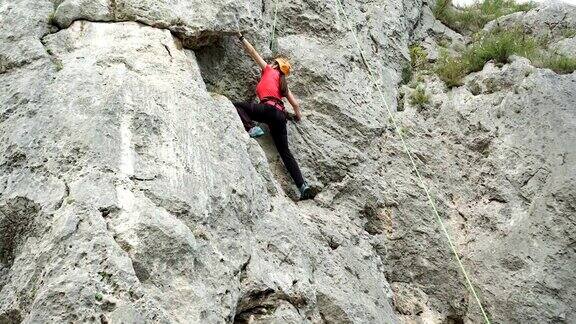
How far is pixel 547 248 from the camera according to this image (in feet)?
28.9

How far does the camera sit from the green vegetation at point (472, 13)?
46.9ft

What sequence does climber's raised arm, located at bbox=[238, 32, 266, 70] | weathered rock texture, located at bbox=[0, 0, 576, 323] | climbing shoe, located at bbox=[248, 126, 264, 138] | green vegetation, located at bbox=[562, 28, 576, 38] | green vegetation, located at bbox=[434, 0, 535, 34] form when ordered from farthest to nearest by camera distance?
green vegetation, located at bbox=[434, 0, 535, 34], green vegetation, located at bbox=[562, 28, 576, 38], climber's raised arm, located at bbox=[238, 32, 266, 70], climbing shoe, located at bbox=[248, 126, 264, 138], weathered rock texture, located at bbox=[0, 0, 576, 323]

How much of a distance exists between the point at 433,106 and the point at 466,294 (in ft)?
12.1

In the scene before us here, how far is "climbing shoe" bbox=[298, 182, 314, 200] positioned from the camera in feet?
28.1

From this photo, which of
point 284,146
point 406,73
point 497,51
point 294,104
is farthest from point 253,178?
point 497,51

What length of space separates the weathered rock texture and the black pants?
9.8 inches

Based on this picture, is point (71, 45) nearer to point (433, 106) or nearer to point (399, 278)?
point (399, 278)

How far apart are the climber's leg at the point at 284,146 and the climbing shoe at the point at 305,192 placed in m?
0.04

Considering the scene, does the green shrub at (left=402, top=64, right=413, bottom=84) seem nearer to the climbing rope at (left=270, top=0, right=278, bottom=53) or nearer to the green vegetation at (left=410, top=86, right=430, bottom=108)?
the green vegetation at (left=410, top=86, right=430, bottom=108)

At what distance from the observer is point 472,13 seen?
14516 millimetres

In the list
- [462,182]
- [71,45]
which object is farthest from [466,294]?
[71,45]

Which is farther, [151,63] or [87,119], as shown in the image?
[151,63]

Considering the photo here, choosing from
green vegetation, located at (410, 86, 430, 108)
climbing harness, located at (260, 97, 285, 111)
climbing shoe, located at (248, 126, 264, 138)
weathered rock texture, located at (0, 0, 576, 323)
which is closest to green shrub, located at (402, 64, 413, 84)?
weathered rock texture, located at (0, 0, 576, 323)

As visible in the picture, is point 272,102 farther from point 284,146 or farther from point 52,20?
point 52,20
